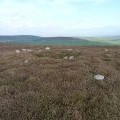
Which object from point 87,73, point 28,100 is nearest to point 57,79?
point 87,73

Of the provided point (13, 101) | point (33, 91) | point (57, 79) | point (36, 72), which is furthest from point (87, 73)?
point (13, 101)

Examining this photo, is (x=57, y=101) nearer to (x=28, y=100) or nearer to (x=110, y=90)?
(x=28, y=100)

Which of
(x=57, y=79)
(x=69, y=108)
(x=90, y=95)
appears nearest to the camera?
(x=69, y=108)

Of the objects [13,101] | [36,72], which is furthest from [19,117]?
[36,72]

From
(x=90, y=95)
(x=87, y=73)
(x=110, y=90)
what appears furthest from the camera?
(x=87, y=73)

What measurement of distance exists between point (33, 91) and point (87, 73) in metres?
3.09

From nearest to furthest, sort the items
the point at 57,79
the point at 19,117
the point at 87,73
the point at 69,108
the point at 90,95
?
the point at 19,117, the point at 69,108, the point at 90,95, the point at 57,79, the point at 87,73

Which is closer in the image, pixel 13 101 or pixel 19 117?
pixel 19 117

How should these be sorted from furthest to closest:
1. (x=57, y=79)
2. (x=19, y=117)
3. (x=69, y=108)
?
(x=57, y=79) < (x=69, y=108) < (x=19, y=117)

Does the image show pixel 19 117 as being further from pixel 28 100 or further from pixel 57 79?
pixel 57 79

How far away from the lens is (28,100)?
7508mm

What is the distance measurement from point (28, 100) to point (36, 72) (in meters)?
3.49

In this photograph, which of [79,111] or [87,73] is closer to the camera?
[79,111]

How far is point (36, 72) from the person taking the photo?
10.9 m
